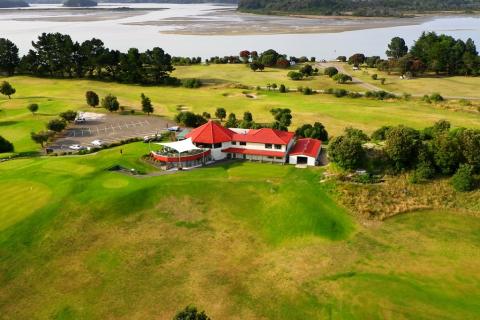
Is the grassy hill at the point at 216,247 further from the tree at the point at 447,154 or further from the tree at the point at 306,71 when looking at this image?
the tree at the point at 306,71

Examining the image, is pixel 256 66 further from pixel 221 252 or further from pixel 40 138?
pixel 221 252

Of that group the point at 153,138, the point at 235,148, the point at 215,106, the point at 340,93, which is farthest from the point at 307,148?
the point at 340,93

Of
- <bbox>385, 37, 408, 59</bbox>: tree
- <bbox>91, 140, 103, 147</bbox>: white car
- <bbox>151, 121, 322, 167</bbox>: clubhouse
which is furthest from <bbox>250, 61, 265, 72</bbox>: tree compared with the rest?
<bbox>151, 121, 322, 167</bbox>: clubhouse

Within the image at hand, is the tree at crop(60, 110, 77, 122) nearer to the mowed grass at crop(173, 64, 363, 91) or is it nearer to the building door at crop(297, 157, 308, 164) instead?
the building door at crop(297, 157, 308, 164)

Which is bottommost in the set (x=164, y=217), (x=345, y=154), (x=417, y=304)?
(x=417, y=304)

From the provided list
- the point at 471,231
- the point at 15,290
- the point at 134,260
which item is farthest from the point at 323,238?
the point at 15,290

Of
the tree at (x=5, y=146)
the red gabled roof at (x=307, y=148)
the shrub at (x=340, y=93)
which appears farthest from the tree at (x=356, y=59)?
the tree at (x=5, y=146)

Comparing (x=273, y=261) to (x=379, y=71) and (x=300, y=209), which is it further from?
(x=379, y=71)
